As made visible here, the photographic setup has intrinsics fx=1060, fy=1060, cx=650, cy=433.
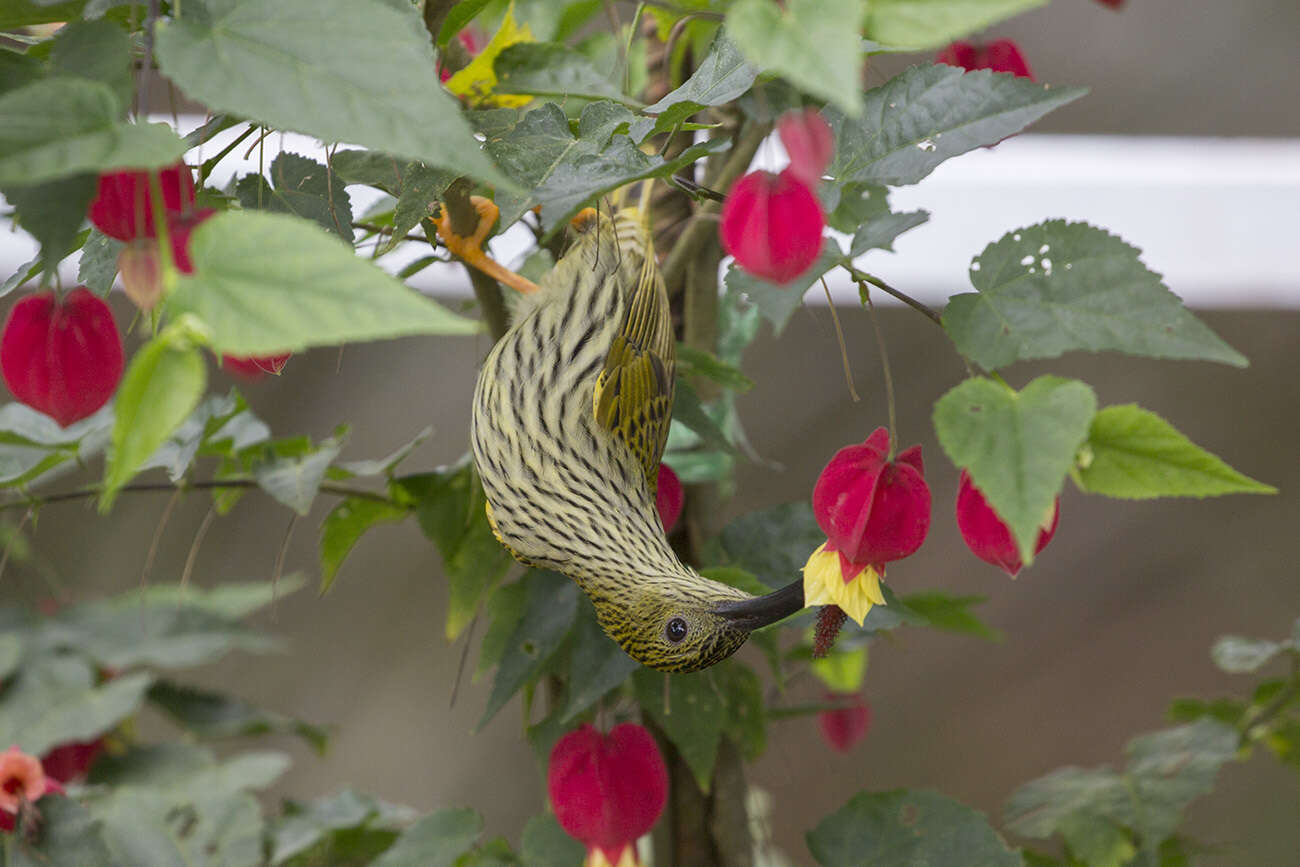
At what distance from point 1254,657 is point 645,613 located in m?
0.60

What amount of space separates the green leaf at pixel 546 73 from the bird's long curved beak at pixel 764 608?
28 cm

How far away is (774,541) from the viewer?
0.76 metres

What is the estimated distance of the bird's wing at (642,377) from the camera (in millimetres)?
646

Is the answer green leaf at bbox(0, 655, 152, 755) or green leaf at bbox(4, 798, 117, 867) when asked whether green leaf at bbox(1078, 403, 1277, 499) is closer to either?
green leaf at bbox(4, 798, 117, 867)

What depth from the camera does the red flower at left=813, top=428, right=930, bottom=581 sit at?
18.9 inches

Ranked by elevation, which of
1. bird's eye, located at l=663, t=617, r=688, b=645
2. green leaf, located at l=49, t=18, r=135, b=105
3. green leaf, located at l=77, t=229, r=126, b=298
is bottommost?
bird's eye, located at l=663, t=617, r=688, b=645

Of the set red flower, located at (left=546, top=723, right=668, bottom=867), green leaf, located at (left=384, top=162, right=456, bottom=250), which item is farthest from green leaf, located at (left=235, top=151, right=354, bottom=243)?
red flower, located at (left=546, top=723, right=668, bottom=867)

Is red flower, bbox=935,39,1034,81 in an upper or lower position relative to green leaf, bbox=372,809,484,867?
upper

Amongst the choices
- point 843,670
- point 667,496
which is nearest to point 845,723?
point 843,670

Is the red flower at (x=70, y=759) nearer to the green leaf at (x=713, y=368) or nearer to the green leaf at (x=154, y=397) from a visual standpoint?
the green leaf at (x=713, y=368)

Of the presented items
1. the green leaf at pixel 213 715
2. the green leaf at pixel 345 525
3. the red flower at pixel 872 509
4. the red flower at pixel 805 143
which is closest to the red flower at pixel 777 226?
the red flower at pixel 805 143

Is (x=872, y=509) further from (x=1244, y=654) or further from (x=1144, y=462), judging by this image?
(x=1244, y=654)

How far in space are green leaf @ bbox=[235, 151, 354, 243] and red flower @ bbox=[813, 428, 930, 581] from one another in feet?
0.87

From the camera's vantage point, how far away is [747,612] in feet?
1.86
